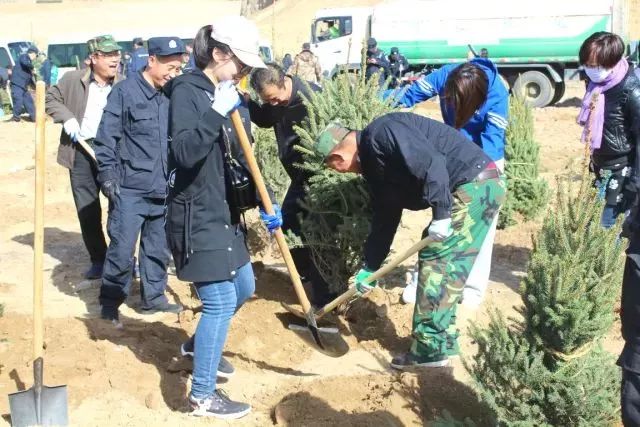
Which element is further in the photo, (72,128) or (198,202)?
(72,128)

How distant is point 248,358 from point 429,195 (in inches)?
66.3

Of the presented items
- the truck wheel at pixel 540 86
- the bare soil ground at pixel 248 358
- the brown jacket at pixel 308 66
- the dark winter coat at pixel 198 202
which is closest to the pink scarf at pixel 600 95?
the bare soil ground at pixel 248 358

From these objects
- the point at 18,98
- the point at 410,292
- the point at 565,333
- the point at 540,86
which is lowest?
the point at 410,292

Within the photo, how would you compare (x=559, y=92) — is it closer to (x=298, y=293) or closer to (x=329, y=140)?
(x=298, y=293)

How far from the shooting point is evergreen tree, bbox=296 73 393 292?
15.8 ft

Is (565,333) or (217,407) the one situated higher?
(565,333)

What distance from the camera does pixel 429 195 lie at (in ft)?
12.6

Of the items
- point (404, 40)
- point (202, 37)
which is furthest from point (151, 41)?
point (404, 40)

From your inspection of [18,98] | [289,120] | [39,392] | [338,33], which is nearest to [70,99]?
[289,120]

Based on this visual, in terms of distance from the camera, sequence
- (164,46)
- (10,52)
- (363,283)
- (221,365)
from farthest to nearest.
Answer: (10,52), (164,46), (221,365), (363,283)

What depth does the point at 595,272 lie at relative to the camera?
3.27 meters

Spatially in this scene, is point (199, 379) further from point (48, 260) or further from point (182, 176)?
point (48, 260)

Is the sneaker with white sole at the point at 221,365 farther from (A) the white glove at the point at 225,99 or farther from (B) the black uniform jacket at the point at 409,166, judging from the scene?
(A) the white glove at the point at 225,99

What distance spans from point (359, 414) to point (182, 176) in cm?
151
